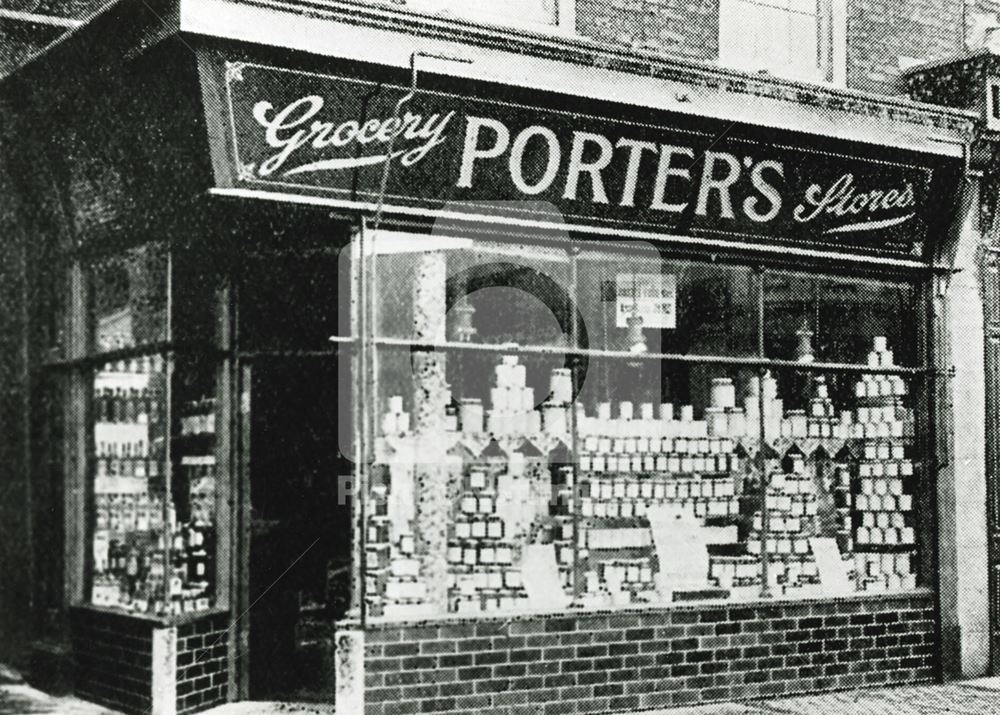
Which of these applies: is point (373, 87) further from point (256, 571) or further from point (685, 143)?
point (256, 571)

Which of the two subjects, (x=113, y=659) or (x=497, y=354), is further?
(x=113, y=659)

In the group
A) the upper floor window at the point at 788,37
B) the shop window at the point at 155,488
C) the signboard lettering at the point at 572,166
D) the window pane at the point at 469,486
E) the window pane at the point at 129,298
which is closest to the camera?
the signboard lettering at the point at 572,166

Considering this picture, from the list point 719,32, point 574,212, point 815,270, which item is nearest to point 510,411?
point 574,212

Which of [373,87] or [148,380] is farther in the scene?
[148,380]

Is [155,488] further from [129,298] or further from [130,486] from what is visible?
[129,298]

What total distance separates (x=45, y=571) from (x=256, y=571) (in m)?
2.13

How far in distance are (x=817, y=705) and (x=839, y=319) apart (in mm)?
3079

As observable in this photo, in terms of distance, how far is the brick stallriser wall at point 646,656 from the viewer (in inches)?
304

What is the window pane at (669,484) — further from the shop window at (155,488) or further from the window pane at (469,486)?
the shop window at (155,488)

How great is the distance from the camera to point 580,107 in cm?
820

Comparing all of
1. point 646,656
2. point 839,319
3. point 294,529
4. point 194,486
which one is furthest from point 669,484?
point 194,486

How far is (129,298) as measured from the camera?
9000 millimetres

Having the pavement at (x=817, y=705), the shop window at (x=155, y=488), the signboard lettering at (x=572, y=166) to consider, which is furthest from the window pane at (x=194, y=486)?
the signboard lettering at (x=572, y=166)

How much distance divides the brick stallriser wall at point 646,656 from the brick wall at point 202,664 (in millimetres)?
1597
